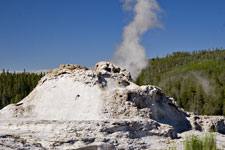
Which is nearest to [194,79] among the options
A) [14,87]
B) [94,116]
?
[14,87]

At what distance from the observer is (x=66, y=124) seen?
15844 millimetres

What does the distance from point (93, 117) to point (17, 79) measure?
175ft

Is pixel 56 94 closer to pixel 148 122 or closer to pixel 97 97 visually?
pixel 97 97

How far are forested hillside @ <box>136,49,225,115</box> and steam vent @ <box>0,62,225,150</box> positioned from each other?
4898cm

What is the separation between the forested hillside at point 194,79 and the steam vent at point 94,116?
49.0m

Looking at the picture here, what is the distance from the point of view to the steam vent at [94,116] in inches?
605

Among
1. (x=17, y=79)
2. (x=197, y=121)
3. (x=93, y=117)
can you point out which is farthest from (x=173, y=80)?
(x=93, y=117)

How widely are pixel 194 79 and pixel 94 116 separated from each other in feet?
299

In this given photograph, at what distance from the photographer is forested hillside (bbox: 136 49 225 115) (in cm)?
7170

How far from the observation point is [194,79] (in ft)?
344

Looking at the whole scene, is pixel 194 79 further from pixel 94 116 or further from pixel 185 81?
pixel 94 116

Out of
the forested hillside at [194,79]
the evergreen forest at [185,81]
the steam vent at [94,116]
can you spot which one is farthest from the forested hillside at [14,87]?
the steam vent at [94,116]

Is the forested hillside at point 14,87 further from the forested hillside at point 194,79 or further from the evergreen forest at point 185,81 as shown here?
the forested hillside at point 194,79

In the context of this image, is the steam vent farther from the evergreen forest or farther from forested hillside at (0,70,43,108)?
forested hillside at (0,70,43,108)
